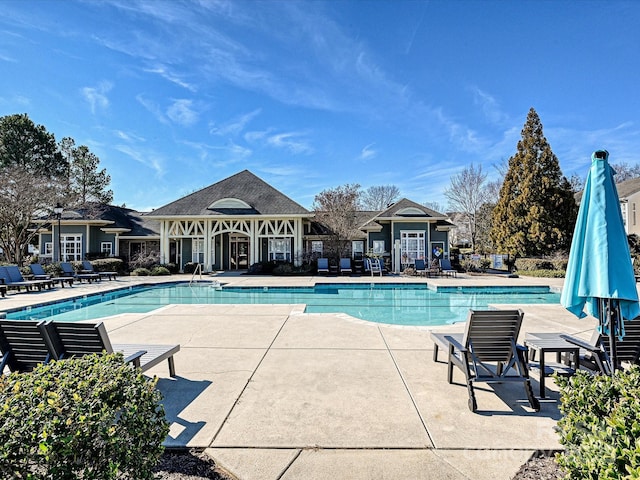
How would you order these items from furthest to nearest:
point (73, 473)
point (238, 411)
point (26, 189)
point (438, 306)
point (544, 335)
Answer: point (26, 189) → point (438, 306) → point (544, 335) → point (238, 411) → point (73, 473)

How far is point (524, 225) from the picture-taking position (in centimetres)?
2402

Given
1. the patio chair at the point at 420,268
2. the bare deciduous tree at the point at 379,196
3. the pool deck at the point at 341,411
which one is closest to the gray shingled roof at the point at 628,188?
the patio chair at the point at 420,268

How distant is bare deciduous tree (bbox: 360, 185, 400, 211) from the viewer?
46.4 m

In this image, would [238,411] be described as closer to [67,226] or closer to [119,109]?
[119,109]

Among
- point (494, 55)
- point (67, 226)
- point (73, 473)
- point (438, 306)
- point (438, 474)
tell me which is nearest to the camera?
point (73, 473)

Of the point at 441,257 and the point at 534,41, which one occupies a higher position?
the point at 534,41

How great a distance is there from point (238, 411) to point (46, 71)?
1422cm

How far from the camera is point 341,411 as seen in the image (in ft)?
11.1

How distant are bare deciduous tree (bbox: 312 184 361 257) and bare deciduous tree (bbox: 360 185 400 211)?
915 inches

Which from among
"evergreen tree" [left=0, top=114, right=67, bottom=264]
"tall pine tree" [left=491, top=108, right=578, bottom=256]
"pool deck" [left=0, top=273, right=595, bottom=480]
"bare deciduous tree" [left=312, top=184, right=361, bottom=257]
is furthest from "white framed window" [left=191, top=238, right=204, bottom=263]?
"tall pine tree" [left=491, top=108, right=578, bottom=256]

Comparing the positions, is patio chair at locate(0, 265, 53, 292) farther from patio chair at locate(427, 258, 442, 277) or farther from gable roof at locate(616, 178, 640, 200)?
gable roof at locate(616, 178, 640, 200)

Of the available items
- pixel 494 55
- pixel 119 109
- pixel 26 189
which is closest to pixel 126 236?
pixel 26 189

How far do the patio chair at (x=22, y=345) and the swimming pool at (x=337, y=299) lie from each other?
247 inches

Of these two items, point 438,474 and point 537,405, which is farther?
point 537,405
